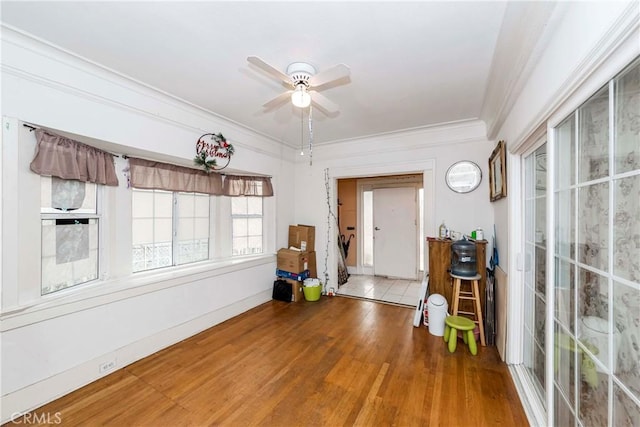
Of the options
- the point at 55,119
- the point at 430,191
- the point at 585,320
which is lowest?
the point at 585,320

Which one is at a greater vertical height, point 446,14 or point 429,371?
point 446,14

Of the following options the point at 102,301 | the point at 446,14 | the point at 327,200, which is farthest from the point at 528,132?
the point at 102,301

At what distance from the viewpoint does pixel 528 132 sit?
171 centimetres

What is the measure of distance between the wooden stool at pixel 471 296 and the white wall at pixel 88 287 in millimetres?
2746

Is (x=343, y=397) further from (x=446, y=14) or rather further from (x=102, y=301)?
(x=446, y=14)

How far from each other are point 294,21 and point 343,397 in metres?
2.55

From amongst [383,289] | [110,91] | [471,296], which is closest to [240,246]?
[110,91]

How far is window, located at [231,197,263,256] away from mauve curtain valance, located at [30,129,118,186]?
1553mm

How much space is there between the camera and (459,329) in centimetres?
246

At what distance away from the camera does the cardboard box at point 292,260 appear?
12.7ft

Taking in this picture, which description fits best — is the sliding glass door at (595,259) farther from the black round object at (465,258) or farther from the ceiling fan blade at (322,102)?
the ceiling fan blade at (322,102)

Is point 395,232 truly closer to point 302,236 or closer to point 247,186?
point 302,236

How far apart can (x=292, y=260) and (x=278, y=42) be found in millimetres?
2877

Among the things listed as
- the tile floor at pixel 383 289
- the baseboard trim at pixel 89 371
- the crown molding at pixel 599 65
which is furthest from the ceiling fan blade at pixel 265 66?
the tile floor at pixel 383 289
